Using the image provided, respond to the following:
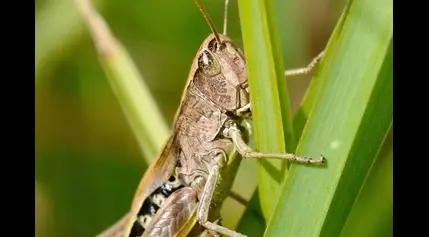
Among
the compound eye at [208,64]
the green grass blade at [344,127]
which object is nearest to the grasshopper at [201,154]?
the compound eye at [208,64]

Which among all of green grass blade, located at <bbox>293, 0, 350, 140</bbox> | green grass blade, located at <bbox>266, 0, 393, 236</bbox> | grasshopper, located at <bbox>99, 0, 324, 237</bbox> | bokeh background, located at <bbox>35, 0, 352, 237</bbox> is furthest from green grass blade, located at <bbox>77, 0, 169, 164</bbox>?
green grass blade, located at <bbox>266, 0, 393, 236</bbox>

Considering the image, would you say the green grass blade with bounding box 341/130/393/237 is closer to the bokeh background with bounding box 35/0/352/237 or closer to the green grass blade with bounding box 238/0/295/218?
the green grass blade with bounding box 238/0/295/218

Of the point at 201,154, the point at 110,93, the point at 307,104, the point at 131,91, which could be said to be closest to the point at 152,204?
the point at 201,154

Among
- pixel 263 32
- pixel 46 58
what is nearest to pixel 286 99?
pixel 263 32

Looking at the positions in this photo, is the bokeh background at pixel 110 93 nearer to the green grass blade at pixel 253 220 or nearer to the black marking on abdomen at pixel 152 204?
the black marking on abdomen at pixel 152 204

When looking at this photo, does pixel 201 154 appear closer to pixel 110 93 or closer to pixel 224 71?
pixel 224 71
